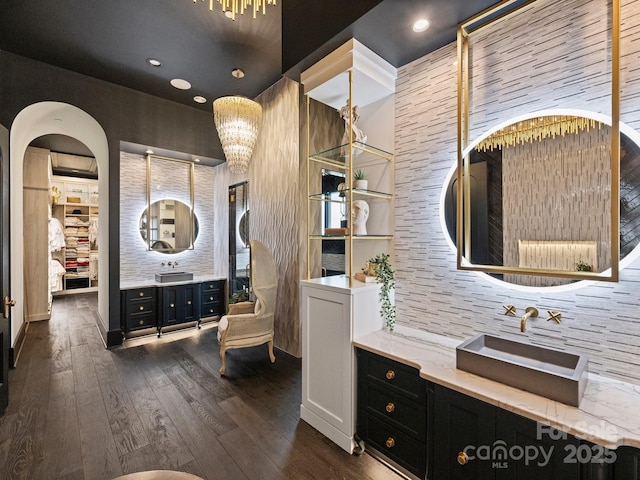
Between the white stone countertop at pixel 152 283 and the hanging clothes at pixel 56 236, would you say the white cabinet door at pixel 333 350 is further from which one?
the hanging clothes at pixel 56 236

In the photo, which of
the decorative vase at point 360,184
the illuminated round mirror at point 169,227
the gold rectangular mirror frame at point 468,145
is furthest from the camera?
the illuminated round mirror at point 169,227

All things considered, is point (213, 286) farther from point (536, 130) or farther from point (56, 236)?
point (56, 236)

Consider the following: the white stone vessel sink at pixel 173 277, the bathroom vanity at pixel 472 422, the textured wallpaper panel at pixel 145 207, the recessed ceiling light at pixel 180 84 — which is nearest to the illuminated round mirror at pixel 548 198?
the bathroom vanity at pixel 472 422

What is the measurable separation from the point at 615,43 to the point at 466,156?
2.48ft

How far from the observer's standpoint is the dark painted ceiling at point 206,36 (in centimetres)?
177

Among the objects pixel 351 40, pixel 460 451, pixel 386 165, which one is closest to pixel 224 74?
pixel 351 40

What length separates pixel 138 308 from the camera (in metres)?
4.05

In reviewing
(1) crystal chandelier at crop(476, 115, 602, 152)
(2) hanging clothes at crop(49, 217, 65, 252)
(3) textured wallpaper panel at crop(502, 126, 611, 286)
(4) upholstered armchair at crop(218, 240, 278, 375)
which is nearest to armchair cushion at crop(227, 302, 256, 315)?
(4) upholstered armchair at crop(218, 240, 278, 375)

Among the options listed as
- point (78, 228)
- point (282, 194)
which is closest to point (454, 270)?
point (282, 194)

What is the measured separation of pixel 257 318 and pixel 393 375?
6.11ft

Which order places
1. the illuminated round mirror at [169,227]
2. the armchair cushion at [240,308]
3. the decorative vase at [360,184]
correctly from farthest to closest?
1. the illuminated round mirror at [169,227]
2. the armchair cushion at [240,308]
3. the decorative vase at [360,184]

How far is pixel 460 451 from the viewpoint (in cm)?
136

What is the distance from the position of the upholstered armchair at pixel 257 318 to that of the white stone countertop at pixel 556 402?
65.3 inches

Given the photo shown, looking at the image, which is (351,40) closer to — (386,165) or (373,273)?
(386,165)
